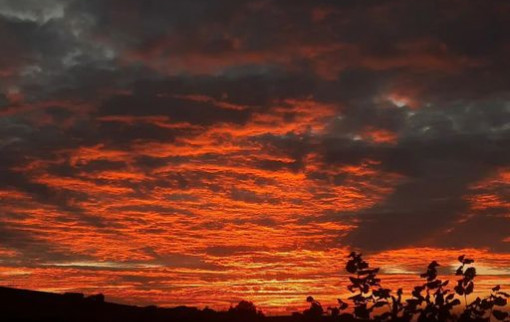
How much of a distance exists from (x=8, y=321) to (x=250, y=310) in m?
5.47

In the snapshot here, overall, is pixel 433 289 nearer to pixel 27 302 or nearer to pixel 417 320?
pixel 417 320

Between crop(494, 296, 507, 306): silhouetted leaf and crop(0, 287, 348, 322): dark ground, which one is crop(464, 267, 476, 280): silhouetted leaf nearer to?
crop(494, 296, 507, 306): silhouetted leaf

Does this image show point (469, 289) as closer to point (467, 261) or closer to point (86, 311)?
point (467, 261)

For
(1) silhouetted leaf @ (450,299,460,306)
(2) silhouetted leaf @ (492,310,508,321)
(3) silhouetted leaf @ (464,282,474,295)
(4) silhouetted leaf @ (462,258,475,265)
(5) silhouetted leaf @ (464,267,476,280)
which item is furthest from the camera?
(4) silhouetted leaf @ (462,258,475,265)

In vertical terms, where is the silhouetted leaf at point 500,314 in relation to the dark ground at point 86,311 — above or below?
below

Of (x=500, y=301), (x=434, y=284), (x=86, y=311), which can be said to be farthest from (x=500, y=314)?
(x=86, y=311)

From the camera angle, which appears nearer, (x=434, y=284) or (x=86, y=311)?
(x=434, y=284)

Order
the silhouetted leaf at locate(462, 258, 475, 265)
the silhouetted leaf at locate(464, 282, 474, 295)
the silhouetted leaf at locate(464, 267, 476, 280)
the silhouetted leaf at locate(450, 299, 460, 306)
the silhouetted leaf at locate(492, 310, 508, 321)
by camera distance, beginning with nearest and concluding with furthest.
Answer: the silhouetted leaf at locate(492, 310, 508, 321) < the silhouetted leaf at locate(450, 299, 460, 306) < the silhouetted leaf at locate(464, 282, 474, 295) < the silhouetted leaf at locate(464, 267, 476, 280) < the silhouetted leaf at locate(462, 258, 475, 265)

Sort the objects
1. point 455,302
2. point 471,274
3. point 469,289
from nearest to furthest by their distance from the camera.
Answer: point 455,302, point 469,289, point 471,274

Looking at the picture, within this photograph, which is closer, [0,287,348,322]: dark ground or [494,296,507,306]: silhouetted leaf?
[494,296,507,306]: silhouetted leaf

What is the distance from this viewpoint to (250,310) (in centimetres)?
1248

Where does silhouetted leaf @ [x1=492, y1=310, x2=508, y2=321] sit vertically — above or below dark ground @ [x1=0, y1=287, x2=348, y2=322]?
below

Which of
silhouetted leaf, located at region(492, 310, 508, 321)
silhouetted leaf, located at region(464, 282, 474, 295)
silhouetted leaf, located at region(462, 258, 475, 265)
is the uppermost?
silhouetted leaf, located at region(462, 258, 475, 265)

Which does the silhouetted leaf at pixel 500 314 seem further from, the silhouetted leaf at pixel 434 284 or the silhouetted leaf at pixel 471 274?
the silhouetted leaf at pixel 434 284
